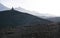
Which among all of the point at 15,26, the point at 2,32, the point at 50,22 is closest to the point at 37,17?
the point at 50,22

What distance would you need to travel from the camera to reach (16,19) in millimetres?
3838

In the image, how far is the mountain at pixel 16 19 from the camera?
3.79m

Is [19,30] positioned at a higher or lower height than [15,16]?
lower

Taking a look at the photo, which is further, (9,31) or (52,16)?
(52,16)

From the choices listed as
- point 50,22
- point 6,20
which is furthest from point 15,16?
point 50,22

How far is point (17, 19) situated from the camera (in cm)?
383

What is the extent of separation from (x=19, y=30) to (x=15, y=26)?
142mm

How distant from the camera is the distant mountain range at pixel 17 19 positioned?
12.4 ft

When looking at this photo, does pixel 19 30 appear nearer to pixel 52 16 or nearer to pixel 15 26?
pixel 15 26

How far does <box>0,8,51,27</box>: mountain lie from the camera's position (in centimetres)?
379

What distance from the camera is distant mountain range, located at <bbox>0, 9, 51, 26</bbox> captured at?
3791 millimetres

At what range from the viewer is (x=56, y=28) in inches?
146

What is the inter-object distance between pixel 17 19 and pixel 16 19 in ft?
0.09

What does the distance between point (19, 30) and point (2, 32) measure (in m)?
0.39
